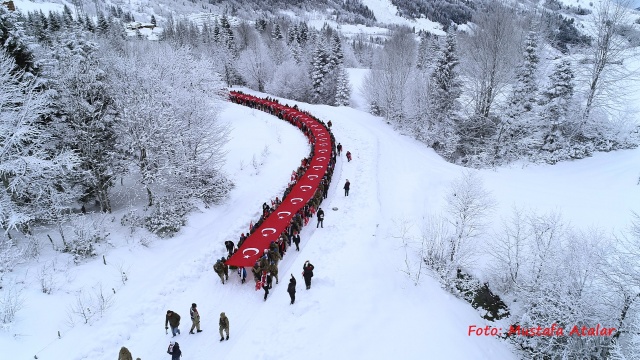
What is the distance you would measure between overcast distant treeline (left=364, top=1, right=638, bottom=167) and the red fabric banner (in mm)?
13817

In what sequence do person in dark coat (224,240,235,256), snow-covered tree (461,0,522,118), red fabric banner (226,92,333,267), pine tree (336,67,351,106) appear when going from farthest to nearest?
pine tree (336,67,351,106)
snow-covered tree (461,0,522,118)
person in dark coat (224,240,235,256)
red fabric banner (226,92,333,267)

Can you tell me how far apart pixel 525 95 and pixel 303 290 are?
98.3ft

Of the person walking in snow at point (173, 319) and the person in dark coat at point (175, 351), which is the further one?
the person walking in snow at point (173, 319)

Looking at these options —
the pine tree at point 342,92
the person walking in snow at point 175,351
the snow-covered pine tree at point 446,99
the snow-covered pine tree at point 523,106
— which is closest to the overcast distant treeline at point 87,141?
the person walking in snow at point 175,351

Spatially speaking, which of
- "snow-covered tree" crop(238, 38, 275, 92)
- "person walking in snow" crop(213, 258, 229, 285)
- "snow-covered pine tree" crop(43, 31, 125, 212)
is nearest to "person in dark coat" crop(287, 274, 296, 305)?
"person walking in snow" crop(213, 258, 229, 285)

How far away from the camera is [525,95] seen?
33625mm

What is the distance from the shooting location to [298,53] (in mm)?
75875

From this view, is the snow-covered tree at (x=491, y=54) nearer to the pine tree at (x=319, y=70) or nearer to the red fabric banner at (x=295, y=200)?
the red fabric banner at (x=295, y=200)

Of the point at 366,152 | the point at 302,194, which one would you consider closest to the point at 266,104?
the point at 366,152

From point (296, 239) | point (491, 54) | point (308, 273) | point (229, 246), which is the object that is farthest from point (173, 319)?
point (491, 54)

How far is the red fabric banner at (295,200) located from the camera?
52.8 ft

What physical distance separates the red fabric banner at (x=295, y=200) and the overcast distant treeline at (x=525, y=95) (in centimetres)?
1382

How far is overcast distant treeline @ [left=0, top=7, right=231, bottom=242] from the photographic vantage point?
15305 millimetres

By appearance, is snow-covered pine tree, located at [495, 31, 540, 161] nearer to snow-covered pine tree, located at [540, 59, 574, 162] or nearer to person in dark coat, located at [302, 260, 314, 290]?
snow-covered pine tree, located at [540, 59, 574, 162]
